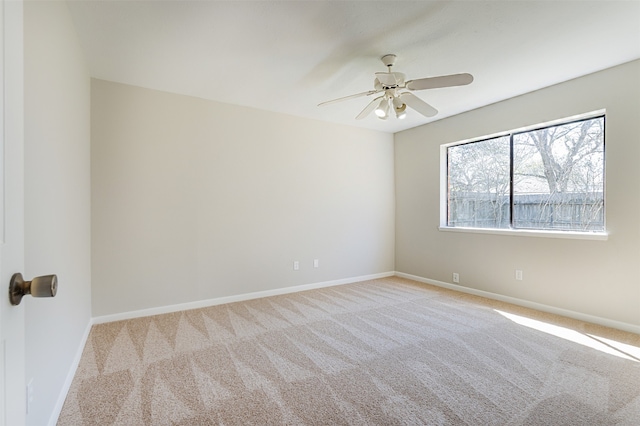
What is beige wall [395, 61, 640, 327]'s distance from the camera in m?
2.79

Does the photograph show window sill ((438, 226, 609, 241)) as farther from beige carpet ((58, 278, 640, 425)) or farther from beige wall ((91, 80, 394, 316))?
beige wall ((91, 80, 394, 316))

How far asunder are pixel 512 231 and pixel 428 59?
92.4 inches

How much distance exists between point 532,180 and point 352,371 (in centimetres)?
315

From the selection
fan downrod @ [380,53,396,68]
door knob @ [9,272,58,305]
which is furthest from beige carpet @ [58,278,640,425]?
fan downrod @ [380,53,396,68]

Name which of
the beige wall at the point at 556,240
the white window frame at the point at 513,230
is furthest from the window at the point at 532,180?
the beige wall at the point at 556,240

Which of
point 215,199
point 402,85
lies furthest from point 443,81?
point 215,199

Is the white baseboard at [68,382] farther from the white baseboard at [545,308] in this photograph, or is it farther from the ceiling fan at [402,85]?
the white baseboard at [545,308]

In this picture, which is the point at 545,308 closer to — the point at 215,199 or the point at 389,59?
the point at 389,59

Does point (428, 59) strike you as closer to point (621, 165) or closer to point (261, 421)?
point (621, 165)

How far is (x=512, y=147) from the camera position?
374 cm

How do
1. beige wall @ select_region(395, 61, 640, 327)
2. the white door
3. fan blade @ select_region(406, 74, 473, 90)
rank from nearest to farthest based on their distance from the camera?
the white door, fan blade @ select_region(406, 74, 473, 90), beige wall @ select_region(395, 61, 640, 327)

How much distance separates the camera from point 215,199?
11.9 ft

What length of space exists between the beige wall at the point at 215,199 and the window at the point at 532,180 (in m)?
1.40

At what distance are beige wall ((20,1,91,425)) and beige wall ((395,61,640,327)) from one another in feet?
14.1
